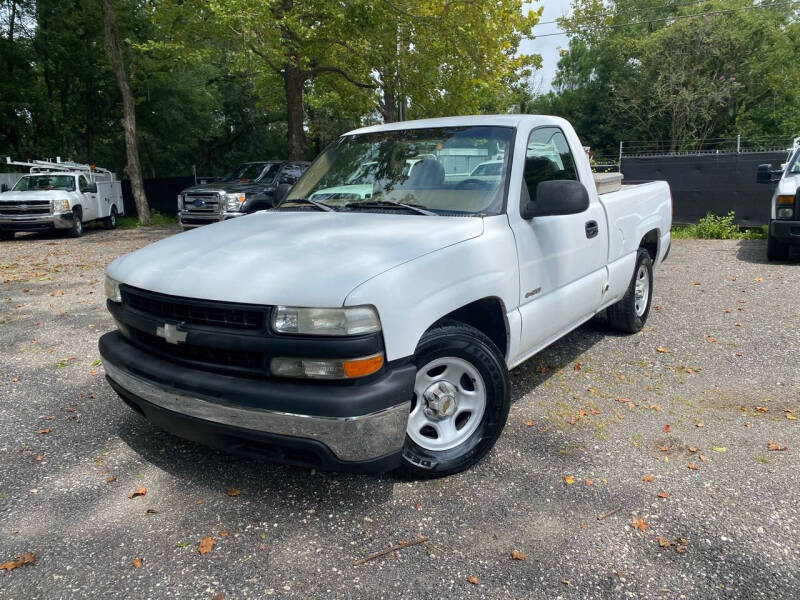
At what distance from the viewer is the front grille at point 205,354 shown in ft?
9.09

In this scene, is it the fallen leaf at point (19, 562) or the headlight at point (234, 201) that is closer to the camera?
the fallen leaf at point (19, 562)

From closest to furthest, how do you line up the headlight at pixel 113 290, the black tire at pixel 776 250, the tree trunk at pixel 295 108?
the headlight at pixel 113 290 → the black tire at pixel 776 250 → the tree trunk at pixel 295 108

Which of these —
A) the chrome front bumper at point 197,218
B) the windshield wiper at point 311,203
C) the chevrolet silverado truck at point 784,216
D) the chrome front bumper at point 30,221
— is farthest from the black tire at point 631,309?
the chrome front bumper at point 30,221

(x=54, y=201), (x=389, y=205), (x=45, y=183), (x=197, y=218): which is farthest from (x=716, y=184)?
(x=45, y=183)

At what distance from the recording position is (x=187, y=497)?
Result: 10.5 ft

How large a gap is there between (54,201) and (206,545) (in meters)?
15.8

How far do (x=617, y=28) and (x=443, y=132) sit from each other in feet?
162

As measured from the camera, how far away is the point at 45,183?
16.8 meters

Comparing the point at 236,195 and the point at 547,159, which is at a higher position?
the point at 547,159

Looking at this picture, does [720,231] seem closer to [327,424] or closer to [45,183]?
[327,424]

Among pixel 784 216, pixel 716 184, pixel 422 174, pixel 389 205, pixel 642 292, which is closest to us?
pixel 389 205

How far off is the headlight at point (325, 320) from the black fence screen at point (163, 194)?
2301 cm

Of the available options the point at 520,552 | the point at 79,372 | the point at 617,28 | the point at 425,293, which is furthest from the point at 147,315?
the point at 617,28

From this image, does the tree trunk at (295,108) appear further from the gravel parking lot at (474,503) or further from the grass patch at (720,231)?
the gravel parking lot at (474,503)
